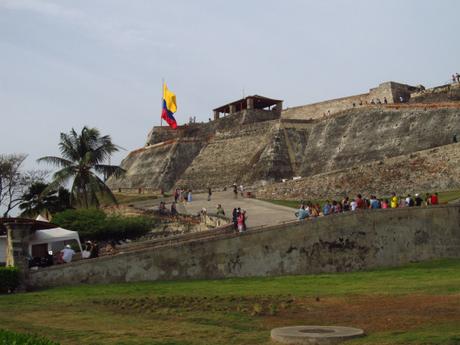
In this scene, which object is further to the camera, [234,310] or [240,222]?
[240,222]

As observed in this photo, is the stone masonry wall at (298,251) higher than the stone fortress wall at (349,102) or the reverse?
the reverse

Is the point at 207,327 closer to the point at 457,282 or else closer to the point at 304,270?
the point at 457,282

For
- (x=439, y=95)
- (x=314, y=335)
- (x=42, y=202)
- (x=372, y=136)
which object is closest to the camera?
(x=314, y=335)

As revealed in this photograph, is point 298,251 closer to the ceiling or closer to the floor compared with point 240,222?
closer to the floor

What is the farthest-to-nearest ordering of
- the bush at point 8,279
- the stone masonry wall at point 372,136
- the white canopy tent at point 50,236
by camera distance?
the stone masonry wall at point 372,136, the white canopy tent at point 50,236, the bush at point 8,279

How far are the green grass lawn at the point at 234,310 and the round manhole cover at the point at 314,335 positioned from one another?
205 mm

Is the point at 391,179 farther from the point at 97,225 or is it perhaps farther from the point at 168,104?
the point at 168,104

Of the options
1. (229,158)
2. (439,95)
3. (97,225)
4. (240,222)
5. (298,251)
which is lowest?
(298,251)

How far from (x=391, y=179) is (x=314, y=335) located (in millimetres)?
26764

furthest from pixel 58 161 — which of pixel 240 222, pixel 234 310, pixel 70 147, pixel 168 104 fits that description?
pixel 168 104

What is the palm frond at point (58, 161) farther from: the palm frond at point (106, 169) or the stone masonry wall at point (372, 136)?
the stone masonry wall at point (372, 136)

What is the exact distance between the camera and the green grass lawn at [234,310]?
10.2 m

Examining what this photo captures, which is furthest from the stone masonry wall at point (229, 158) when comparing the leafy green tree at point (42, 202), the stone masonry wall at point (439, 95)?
the leafy green tree at point (42, 202)

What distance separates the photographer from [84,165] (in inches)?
1289
